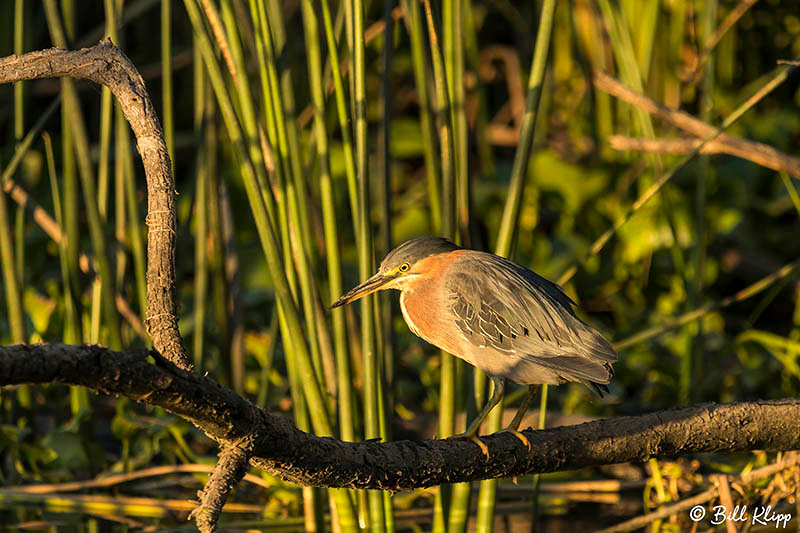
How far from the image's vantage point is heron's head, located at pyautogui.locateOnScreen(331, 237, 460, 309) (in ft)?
7.11

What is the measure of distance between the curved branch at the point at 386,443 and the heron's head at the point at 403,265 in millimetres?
474

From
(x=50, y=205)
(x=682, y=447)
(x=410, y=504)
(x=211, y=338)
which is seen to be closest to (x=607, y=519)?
(x=410, y=504)

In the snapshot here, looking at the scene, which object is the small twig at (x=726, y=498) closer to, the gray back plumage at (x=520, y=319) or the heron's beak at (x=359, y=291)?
the gray back plumage at (x=520, y=319)

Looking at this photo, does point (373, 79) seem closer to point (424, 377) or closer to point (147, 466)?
point (424, 377)

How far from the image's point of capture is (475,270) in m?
2.21

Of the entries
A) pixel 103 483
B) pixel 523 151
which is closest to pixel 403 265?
pixel 523 151

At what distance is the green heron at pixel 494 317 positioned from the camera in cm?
207

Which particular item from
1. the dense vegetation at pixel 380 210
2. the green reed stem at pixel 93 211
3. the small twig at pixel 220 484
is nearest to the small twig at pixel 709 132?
the dense vegetation at pixel 380 210

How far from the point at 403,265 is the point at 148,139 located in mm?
844

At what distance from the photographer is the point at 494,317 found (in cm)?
216

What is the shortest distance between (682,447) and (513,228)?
2.01 ft

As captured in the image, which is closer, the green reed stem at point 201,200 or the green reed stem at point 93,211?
Result: the green reed stem at point 93,211

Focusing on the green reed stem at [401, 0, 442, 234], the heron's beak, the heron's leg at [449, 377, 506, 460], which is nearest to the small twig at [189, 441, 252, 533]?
the heron's leg at [449, 377, 506, 460]

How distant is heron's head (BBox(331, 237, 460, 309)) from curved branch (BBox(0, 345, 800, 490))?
47 centimetres
